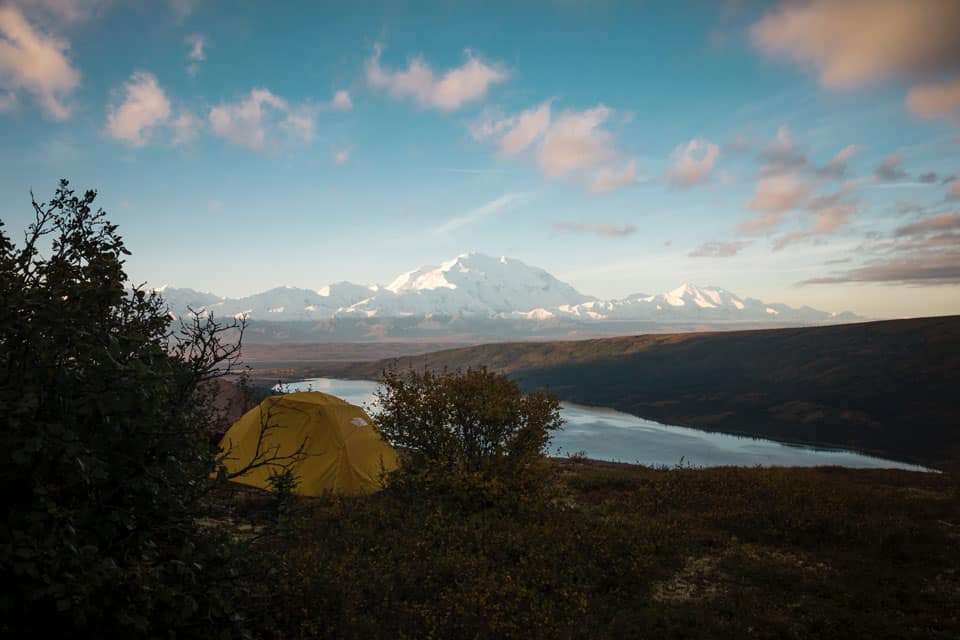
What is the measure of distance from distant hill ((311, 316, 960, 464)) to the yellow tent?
197 ft

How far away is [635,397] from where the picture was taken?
538 feet

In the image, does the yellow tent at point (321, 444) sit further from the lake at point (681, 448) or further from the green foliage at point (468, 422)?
the lake at point (681, 448)

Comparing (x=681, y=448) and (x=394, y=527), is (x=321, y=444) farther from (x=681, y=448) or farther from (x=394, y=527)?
(x=681, y=448)

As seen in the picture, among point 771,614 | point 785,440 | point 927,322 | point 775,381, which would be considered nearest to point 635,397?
point 775,381

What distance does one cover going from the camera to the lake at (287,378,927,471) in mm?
80562

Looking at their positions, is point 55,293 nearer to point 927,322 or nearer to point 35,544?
point 35,544

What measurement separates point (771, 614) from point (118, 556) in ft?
30.7

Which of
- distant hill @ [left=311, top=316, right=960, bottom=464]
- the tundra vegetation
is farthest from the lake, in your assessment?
the tundra vegetation

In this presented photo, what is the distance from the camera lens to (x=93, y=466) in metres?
4.24

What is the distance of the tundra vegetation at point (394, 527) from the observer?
4.32 m

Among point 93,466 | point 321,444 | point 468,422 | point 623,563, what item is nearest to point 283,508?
point 93,466

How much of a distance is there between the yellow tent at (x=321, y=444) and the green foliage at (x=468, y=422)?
353 cm

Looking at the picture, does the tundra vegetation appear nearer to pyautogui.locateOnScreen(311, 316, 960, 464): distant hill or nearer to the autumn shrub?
the autumn shrub

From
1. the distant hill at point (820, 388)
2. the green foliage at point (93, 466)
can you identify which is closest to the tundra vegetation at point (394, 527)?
the green foliage at point (93, 466)
